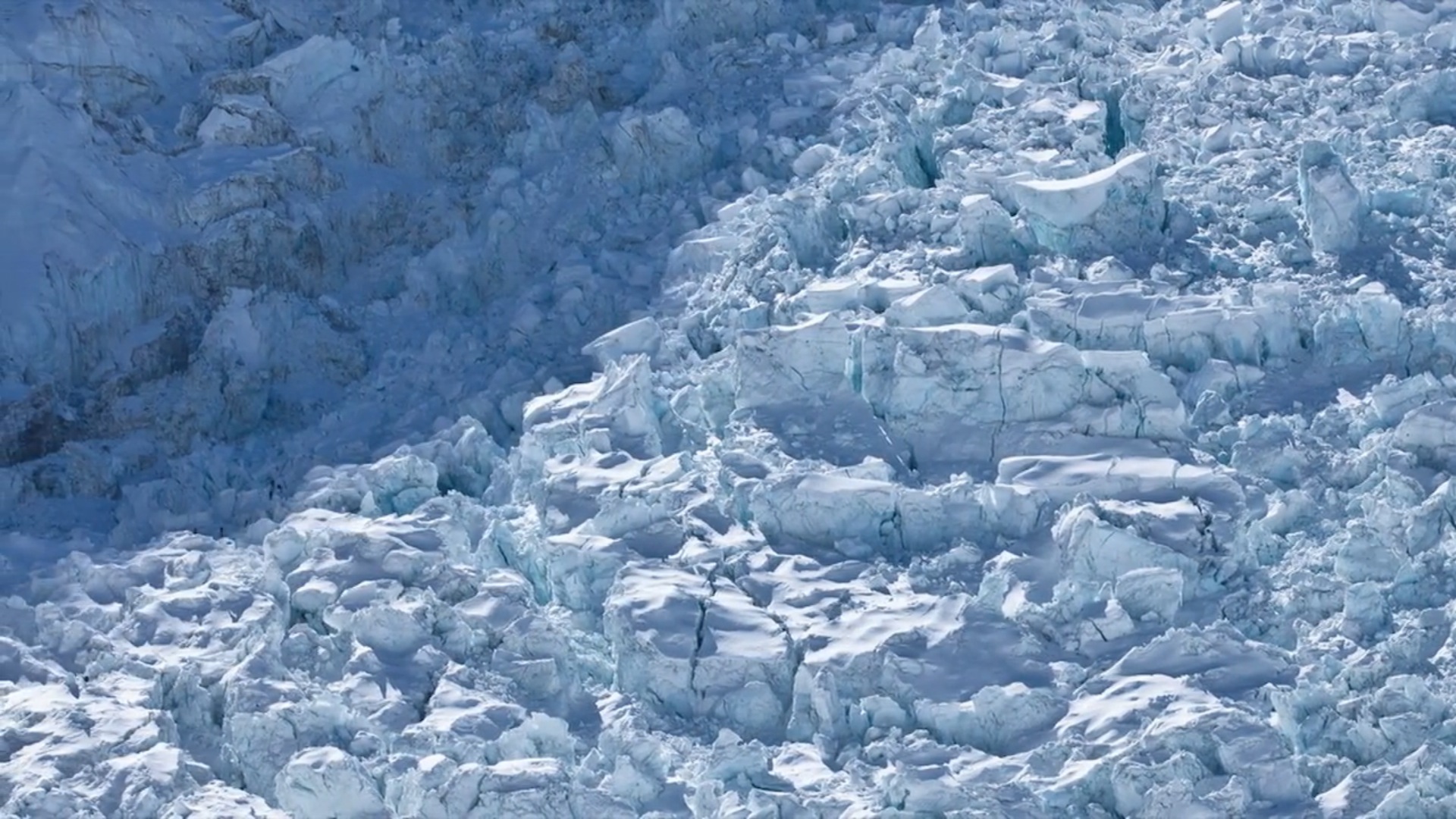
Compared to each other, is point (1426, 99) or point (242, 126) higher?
point (242, 126)

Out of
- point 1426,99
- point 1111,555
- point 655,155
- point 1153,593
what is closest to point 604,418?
Answer: point 655,155

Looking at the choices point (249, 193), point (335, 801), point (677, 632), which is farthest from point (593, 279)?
point (335, 801)

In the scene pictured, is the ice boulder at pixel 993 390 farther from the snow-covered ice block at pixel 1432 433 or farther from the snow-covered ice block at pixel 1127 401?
the snow-covered ice block at pixel 1432 433

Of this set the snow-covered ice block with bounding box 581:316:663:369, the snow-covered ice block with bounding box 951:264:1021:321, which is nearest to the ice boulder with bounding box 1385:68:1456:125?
the snow-covered ice block with bounding box 951:264:1021:321

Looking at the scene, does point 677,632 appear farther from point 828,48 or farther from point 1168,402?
point 828,48

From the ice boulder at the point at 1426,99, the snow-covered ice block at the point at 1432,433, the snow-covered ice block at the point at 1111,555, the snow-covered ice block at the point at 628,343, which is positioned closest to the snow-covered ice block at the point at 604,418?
the snow-covered ice block at the point at 628,343

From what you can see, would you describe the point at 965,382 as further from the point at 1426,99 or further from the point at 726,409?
the point at 1426,99

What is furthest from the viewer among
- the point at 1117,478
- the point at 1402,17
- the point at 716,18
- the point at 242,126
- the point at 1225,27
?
the point at 716,18
